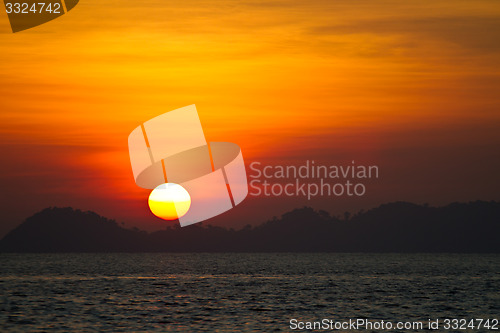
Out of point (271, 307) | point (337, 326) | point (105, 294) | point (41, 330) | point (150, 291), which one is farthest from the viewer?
point (150, 291)

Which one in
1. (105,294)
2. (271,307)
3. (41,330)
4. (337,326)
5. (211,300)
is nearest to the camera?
(41,330)

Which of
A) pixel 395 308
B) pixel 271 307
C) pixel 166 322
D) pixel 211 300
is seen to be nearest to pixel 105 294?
pixel 211 300

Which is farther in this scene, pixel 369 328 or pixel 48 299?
pixel 48 299

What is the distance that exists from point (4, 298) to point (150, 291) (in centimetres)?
2433

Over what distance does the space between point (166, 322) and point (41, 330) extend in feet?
40.6

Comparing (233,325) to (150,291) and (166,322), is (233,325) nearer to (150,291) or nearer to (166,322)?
(166,322)

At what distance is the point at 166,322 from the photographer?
222ft

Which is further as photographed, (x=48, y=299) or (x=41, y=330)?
(x=48, y=299)

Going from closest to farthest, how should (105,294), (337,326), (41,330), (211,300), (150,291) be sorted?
(41,330)
(337,326)
(211,300)
(105,294)
(150,291)

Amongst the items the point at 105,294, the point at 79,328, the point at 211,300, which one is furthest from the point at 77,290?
the point at 79,328

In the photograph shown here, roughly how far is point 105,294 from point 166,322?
39.3 meters

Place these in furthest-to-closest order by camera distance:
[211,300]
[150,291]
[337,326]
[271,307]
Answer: [150,291], [211,300], [271,307], [337,326]

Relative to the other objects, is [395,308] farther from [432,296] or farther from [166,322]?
[166,322]

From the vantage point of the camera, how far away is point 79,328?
210 ft
